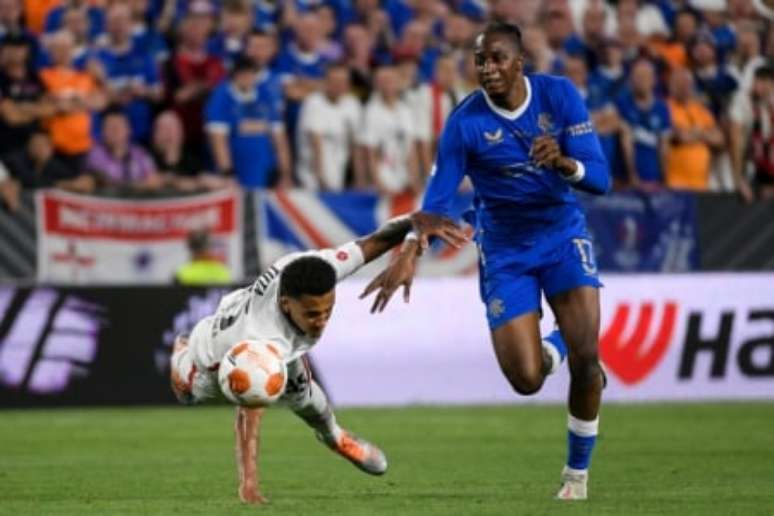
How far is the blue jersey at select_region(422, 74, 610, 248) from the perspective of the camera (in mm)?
11062

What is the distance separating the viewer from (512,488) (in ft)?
38.2

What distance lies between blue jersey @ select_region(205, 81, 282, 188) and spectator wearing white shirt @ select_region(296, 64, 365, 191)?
1.30 feet

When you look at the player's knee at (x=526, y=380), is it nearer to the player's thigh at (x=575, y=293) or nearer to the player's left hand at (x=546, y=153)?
the player's thigh at (x=575, y=293)

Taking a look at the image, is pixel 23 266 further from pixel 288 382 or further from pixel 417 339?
pixel 288 382

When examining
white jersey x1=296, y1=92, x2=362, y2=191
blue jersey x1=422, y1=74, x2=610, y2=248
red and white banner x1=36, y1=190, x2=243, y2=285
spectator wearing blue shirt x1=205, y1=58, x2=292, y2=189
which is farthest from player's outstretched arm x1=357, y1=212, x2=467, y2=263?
white jersey x1=296, y1=92, x2=362, y2=191

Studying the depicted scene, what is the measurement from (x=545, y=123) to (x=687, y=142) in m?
11.4

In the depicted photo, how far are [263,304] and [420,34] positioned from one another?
12216 millimetres

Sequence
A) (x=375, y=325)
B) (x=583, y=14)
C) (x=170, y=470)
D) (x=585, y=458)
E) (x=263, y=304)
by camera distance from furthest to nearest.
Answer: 1. (x=583, y=14)
2. (x=375, y=325)
3. (x=170, y=470)
4. (x=585, y=458)
5. (x=263, y=304)

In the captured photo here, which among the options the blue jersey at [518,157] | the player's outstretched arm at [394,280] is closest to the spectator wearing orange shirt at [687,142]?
the blue jersey at [518,157]

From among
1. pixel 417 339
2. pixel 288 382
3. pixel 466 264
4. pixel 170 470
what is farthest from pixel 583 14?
pixel 288 382

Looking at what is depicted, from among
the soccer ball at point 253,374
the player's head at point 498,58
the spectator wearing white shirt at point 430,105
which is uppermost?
the player's head at point 498,58

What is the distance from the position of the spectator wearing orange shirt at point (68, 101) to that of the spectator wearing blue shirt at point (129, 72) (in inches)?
15.3

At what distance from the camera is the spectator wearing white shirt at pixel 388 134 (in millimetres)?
21156

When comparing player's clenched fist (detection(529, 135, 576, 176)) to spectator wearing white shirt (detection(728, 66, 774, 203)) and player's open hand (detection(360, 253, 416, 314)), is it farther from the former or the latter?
spectator wearing white shirt (detection(728, 66, 774, 203))
